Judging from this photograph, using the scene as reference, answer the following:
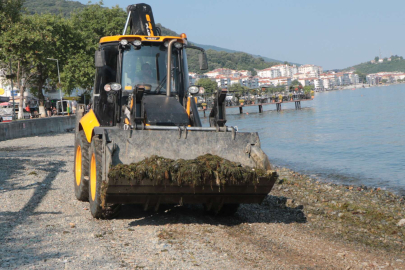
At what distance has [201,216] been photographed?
26.5ft

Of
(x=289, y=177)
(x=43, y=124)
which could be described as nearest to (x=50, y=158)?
(x=289, y=177)

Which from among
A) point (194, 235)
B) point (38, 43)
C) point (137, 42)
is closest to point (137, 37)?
point (137, 42)

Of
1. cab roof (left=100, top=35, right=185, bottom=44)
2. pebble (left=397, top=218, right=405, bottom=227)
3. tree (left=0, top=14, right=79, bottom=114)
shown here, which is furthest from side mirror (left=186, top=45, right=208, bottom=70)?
tree (left=0, top=14, right=79, bottom=114)

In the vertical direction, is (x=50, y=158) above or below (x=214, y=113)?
below

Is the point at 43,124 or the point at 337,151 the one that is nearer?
the point at 337,151

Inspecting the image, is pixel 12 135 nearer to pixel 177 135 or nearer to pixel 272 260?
pixel 177 135

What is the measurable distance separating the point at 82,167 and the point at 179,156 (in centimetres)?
226

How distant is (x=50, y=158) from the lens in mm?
16812

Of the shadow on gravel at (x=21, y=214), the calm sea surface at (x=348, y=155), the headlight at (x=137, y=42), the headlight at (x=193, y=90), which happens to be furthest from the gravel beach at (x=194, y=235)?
the calm sea surface at (x=348, y=155)

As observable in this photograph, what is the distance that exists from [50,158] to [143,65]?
31.8 feet

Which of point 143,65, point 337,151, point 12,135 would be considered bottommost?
point 337,151

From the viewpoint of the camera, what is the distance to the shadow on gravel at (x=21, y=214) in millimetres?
6121

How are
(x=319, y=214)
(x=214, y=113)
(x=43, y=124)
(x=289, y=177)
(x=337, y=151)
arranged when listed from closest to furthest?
(x=214, y=113)
(x=319, y=214)
(x=289, y=177)
(x=337, y=151)
(x=43, y=124)

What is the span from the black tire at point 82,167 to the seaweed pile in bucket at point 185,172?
83.7 inches
